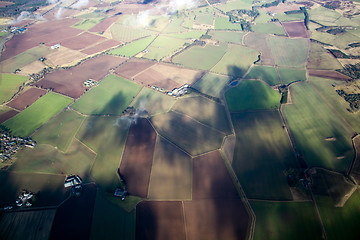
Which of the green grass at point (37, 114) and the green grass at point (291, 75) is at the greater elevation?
the green grass at point (291, 75)

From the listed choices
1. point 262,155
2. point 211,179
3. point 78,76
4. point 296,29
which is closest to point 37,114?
point 78,76

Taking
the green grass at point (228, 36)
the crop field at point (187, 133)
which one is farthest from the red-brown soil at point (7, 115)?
the green grass at point (228, 36)

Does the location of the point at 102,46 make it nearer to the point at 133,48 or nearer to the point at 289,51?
the point at 133,48

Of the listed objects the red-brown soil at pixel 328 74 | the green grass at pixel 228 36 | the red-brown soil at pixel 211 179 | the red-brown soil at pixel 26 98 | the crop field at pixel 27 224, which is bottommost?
the crop field at pixel 27 224

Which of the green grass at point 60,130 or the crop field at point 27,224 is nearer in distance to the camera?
the crop field at point 27,224

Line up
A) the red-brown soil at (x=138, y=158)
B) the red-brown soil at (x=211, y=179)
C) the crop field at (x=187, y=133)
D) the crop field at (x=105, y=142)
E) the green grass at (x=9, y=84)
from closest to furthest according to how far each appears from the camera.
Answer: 1. the red-brown soil at (x=211, y=179)
2. the red-brown soil at (x=138, y=158)
3. the crop field at (x=105, y=142)
4. the crop field at (x=187, y=133)
5. the green grass at (x=9, y=84)

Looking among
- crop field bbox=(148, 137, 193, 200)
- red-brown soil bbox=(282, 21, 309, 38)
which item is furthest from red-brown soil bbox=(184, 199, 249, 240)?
red-brown soil bbox=(282, 21, 309, 38)

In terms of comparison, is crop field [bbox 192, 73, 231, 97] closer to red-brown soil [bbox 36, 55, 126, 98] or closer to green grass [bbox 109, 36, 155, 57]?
red-brown soil [bbox 36, 55, 126, 98]

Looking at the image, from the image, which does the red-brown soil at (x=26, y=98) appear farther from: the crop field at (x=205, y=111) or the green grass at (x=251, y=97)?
the green grass at (x=251, y=97)
